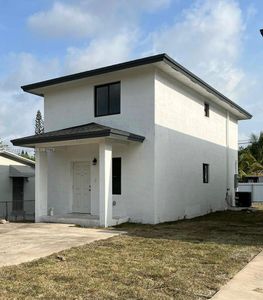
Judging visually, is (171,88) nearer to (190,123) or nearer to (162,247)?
(190,123)

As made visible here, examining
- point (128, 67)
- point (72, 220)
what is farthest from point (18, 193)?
point (128, 67)

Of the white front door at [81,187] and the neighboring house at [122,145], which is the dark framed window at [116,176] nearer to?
the neighboring house at [122,145]

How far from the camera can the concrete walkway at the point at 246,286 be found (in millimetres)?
5523

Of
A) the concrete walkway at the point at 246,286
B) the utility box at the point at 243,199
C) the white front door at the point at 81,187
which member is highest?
the white front door at the point at 81,187

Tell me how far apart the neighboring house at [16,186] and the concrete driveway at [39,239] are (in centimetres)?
749

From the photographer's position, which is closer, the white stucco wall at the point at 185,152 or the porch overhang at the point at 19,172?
the white stucco wall at the point at 185,152

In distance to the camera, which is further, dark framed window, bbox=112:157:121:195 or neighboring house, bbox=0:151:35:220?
neighboring house, bbox=0:151:35:220

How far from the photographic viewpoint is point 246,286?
6035mm

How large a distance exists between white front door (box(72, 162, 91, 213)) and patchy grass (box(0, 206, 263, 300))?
18.1 ft

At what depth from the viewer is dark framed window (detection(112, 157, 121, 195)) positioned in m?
15.2

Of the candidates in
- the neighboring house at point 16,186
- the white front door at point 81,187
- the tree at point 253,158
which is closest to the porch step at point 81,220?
the white front door at point 81,187

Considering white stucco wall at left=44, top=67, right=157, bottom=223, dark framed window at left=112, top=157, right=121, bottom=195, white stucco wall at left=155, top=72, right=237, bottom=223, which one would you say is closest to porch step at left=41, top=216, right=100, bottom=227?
white stucco wall at left=44, top=67, right=157, bottom=223

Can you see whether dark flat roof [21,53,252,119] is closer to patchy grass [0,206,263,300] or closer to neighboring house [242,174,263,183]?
patchy grass [0,206,263,300]

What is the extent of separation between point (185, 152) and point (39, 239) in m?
8.46
